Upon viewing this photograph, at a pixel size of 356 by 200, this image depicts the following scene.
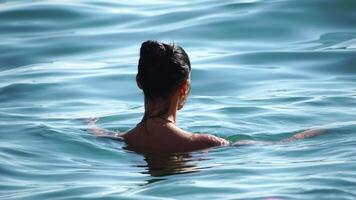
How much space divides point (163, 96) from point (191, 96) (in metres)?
2.98

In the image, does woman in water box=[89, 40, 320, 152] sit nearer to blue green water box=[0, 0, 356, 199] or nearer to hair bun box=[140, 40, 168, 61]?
hair bun box=[140, 40, 168, 61]

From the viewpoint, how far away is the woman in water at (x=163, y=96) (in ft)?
26.4

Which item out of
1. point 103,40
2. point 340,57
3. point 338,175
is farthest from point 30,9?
point 338,175

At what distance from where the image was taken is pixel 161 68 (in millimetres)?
8062

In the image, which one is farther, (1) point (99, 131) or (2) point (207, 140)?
(1) point (99, 131)

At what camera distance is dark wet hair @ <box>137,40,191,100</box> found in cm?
802

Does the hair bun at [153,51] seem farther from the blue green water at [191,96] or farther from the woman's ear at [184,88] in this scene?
the blue green water at [191,96]

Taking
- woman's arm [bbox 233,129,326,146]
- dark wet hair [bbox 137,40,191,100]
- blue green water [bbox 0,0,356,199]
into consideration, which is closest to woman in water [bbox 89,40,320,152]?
dark wet hair [bbox 137,40,191,100]

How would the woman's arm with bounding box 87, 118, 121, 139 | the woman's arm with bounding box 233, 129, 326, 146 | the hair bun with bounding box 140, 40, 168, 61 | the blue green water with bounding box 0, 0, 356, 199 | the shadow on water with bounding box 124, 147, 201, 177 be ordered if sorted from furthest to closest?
the woman's arm with bounding box 87, 118, 121, 139 → the woman's arm with bounding box 233, 129, 326, 146 → the hair bun with bounding box 140, 40, 168, 61 → the shadow on water with bounding box 124, 147, 201, 177 → the blue green water with bounding box 0, 0, 356, 199

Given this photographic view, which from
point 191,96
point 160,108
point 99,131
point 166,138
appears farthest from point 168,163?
point 191,96

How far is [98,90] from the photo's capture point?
1159cm

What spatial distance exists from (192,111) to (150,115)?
2.17m

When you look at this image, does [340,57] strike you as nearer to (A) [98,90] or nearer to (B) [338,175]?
(A) [98,90]

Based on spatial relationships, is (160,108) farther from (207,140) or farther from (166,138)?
(207,140)
